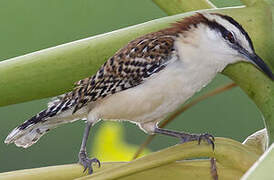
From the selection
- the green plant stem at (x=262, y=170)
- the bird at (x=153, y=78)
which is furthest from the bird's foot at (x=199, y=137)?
the green plant stem at (x=262, y=170)

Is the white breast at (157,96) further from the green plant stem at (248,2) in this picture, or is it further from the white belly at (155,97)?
the green plant stem at (248,2)

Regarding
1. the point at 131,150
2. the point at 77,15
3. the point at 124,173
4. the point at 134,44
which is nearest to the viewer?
the point at 124,173

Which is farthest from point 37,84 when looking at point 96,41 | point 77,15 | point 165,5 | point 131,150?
point 77,15

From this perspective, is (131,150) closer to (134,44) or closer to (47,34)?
(134,44)

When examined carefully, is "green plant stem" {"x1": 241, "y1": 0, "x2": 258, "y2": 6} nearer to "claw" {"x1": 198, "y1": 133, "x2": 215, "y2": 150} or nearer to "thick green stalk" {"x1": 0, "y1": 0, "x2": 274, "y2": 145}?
"thick green stalk" {"x1": 0, "y1": 0, "x2": 274, "y2": 145}

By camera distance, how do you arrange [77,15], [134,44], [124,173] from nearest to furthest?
[124,173] < [134,44] < [77,15]

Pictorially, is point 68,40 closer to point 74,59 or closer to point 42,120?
point 42,120

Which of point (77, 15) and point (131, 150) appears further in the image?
point (77, 15)
